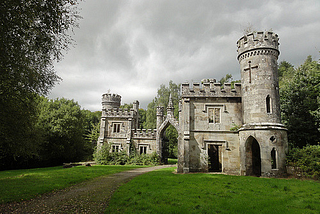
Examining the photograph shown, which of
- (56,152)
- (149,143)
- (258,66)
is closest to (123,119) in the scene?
(149,143)

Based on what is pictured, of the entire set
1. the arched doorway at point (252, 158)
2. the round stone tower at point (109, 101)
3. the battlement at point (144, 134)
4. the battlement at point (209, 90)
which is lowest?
the arched doorway at point (252, 158)

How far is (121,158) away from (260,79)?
2031 centimetres

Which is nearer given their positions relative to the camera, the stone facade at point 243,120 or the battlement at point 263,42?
the stone facade at point 243,120

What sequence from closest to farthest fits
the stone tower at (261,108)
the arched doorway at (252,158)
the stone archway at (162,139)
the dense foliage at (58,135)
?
1. the stone tower at (261,108)
2. the arched doorway at (252,158)
3. the dense foliage at (58,135)
4. the stone archway at (162,139)

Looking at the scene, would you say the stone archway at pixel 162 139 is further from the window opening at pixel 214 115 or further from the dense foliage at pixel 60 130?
the window opening at pixel 214 115

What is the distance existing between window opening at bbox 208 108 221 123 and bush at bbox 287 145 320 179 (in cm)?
544

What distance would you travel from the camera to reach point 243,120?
50.9 ft

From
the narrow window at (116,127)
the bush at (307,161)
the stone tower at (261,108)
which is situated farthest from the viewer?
the narrow window at (116,127)

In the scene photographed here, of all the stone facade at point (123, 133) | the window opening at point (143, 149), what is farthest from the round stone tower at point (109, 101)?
the window opening at point (143, 149)

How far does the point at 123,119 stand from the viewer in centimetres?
3031

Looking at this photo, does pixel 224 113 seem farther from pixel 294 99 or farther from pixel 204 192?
pixel 204 192

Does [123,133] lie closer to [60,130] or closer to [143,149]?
[143,149]

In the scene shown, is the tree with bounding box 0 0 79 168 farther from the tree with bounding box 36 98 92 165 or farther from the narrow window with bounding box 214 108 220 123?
the tree with bounding box 36 98 92 165

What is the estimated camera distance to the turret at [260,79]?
1401 centimetres
